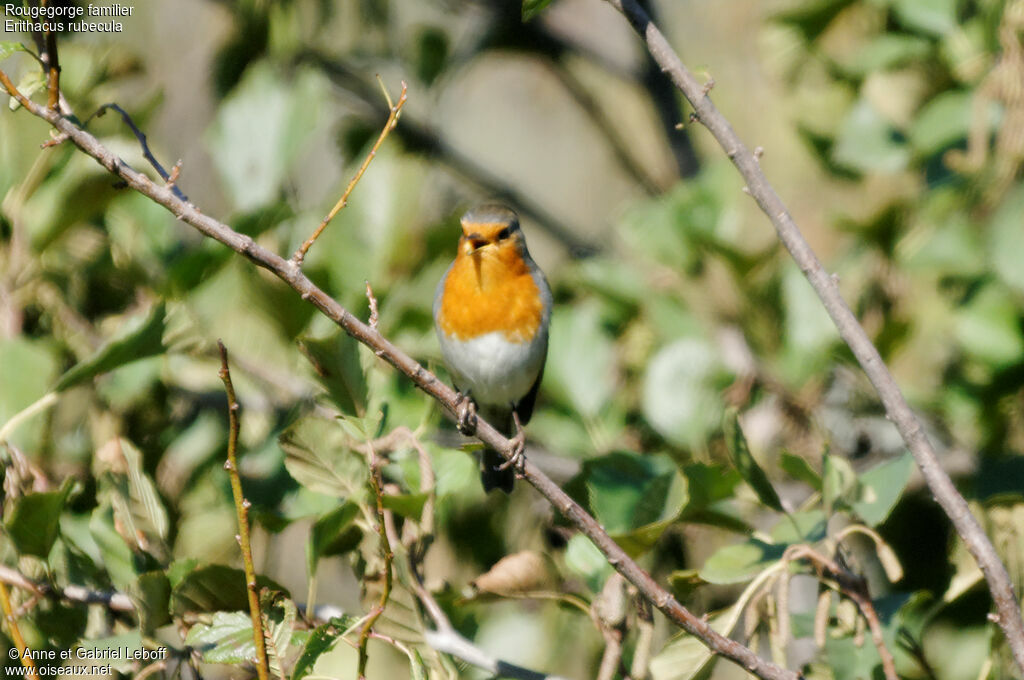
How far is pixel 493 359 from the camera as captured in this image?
106 inches

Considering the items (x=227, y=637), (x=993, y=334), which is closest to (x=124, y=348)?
(x=227, y=637)

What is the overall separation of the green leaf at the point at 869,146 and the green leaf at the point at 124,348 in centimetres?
173

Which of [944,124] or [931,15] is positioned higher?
[931,15]

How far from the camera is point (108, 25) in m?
3.12

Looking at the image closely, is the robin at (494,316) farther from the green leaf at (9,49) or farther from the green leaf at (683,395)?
the green leaf at (9,49)

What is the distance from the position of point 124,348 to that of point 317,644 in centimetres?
63

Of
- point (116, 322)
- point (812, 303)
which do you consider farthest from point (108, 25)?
point (812, 303)

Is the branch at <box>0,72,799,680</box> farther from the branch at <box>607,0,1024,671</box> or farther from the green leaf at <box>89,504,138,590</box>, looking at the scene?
the green leaf at <box>89,504,138,590</box>

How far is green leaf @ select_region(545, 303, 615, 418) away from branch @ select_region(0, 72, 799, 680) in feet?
2.95

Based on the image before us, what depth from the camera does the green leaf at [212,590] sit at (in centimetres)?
151

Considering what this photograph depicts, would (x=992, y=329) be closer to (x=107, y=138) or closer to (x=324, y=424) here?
(x=324, y=424)

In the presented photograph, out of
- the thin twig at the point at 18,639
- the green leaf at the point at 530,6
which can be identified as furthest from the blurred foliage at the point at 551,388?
the green leaf at the point at 530,6

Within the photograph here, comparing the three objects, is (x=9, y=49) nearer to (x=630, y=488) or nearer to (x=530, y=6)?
(x=530, y=6)

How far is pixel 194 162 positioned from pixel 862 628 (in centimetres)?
329
